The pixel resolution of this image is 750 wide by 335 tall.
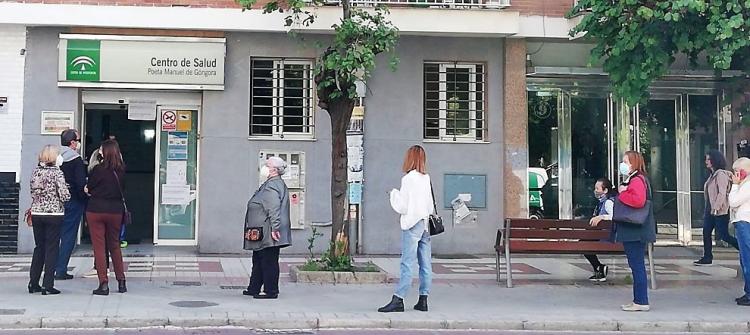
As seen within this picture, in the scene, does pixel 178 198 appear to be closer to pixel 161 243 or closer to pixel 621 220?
pixel 161 243

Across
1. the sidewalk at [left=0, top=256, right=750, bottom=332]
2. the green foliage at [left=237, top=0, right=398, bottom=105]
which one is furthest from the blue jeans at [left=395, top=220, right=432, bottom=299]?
the green foliage at [left=237, top=0, right=398, bottom=105]

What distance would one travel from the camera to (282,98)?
49.9 feet

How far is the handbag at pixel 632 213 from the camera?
9.26 meters

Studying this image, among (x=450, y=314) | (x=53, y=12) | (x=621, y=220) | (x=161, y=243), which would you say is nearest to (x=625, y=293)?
(x=621, y=220)

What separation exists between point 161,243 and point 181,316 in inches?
280

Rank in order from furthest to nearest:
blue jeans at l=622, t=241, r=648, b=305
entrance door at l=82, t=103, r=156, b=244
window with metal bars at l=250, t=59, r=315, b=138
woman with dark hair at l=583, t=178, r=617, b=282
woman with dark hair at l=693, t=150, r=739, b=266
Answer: entrance door at l=82, t=103, r=156, b=244
window with metal bars at l=250, t=59, r=315, b=138
woman with dark hair at l=693, t=150, r=739, b=266
woman with dark hair at l=583, t=178, r=617, b=282
blue jeans at l=622, t=241, r=648, b=305

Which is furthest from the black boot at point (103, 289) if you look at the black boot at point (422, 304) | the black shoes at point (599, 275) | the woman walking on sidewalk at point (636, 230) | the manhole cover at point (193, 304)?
the black shoes at point (599, 275)

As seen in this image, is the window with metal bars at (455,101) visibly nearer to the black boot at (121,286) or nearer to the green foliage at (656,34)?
the green foliage at (656,34)

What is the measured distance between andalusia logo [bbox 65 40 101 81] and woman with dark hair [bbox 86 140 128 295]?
487 centimetres

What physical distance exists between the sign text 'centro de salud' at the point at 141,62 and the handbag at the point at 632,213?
25.4 ft

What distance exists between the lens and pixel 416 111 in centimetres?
1531

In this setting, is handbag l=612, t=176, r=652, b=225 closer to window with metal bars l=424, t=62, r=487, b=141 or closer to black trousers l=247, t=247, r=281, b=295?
black trousers l=247, t=247, r=281, b=295

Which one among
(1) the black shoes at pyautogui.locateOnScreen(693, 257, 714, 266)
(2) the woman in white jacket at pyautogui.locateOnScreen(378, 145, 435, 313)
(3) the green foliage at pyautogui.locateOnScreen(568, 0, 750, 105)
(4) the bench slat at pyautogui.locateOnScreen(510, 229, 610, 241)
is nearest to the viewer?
(2) the woman in white jacket at pyautogui.locateOnScreen(378, 145, 435, 313)

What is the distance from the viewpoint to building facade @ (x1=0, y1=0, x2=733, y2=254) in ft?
47.3
